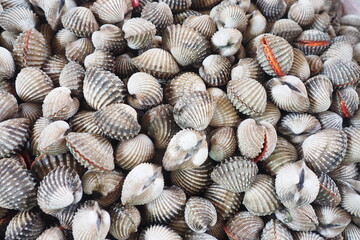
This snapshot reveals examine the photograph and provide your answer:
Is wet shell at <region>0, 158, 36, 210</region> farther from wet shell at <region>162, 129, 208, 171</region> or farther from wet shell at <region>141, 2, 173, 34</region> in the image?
wet shell at <region>141, 2, 173, 34</region>

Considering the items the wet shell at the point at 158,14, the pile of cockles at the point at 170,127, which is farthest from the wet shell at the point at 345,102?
the wet shell at the point at 158,14

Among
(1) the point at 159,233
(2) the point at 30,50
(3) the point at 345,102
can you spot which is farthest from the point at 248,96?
(2) the point at 30,50

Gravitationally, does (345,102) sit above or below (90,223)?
above

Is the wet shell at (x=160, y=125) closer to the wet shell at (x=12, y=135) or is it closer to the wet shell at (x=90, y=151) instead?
the wet shell at (x=90, y=151)

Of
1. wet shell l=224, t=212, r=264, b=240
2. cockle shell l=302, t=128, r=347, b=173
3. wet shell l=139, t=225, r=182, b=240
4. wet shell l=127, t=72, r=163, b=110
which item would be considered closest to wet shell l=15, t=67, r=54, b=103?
wet shell l=127, t=72, r=163, b=110

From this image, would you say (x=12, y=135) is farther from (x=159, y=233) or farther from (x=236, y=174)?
(x=236, y=174)

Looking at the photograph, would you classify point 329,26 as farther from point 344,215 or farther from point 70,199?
point 70,199

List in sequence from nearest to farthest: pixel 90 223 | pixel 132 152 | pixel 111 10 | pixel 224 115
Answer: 1. pixel 90 223
2. pixel 132 152
3. pixel 224 115
4. pixel 111 10

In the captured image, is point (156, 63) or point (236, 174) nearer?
point (236, 174)
